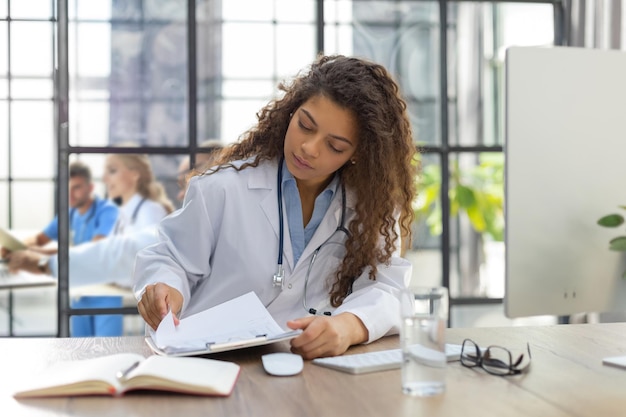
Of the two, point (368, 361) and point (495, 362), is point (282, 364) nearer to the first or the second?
point (368, 361)

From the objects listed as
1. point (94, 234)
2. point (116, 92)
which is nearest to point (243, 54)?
point (116, 92)

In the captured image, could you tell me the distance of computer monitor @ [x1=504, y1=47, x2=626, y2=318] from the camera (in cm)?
146

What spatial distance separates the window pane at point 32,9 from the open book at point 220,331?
2.59 metres

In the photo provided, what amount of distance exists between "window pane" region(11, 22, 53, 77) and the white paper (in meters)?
2.54

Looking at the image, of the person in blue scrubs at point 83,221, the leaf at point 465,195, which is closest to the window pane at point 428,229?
the leaf at point 465,195

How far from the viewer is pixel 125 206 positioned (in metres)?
3.88

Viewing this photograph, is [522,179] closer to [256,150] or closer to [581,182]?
[581,182]

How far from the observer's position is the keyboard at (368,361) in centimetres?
150

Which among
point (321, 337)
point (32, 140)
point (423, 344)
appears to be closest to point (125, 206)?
point (32, 140)

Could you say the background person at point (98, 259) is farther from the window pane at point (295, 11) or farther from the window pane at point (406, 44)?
the window pane at point (406, 44)

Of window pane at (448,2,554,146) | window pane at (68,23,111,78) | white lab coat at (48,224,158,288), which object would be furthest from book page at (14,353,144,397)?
window pane at (448,2,554,146)

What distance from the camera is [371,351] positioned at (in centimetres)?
172

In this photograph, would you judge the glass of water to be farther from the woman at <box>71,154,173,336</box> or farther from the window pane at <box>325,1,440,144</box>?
the window pane at <box>325,1,440,144</box>

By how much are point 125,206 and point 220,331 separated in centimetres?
236
